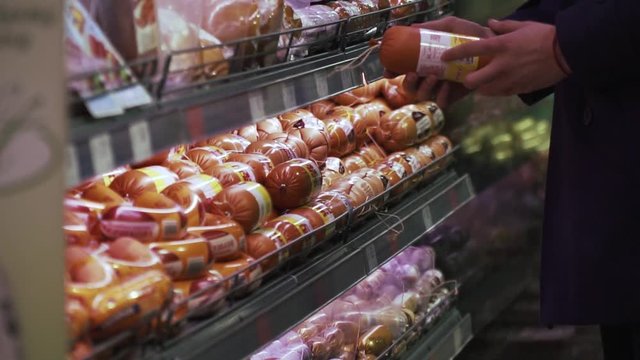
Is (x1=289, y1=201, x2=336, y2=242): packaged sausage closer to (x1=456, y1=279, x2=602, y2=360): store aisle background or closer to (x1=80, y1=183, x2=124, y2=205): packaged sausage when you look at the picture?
(x1=80, y1=183, x2=124, y2=205): packaged sausage

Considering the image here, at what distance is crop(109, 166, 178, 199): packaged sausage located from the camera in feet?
5.30

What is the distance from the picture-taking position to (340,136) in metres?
2.34

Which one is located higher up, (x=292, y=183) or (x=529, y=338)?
(x=292, y=183)

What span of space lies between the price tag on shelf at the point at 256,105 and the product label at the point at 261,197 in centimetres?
26

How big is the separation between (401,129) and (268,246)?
2.93ft

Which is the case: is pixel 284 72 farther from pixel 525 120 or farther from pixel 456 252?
pixel 525 120

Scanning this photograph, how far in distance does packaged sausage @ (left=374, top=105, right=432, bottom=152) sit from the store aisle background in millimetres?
892

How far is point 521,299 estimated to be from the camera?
3.35m

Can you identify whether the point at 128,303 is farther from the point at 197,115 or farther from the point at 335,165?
the point at 335,165

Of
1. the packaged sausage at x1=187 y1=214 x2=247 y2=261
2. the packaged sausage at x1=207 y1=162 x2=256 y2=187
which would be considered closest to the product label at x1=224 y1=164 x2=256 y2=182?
the packaged sausage at x1=207 y1=162 x2=256 y2=187

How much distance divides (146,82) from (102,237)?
29 cm

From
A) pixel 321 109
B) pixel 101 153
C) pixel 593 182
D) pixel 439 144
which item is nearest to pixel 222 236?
pixel 101 153

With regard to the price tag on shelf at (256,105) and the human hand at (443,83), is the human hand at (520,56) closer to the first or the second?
the human hand at (443,83)

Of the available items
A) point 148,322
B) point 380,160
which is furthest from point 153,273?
point 380,160
